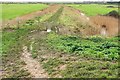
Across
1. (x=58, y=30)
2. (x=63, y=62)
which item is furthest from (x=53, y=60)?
(x=58, y=30)

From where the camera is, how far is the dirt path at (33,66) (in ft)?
58.9

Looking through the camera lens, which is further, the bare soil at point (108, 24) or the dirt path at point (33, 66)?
the bare soil at point (108, 24)

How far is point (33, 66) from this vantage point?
20.0 m

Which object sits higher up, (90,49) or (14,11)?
(90,49)

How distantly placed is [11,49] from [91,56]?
815 centimetres

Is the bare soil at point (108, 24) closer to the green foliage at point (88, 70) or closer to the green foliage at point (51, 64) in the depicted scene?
the green foliage at point (51, 64)

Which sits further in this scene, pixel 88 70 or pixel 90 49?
pixel 90 49

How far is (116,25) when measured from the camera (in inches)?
1812

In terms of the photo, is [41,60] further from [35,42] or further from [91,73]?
[35,42]

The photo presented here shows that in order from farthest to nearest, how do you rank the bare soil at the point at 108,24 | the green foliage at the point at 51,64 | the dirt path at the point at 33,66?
the bare soil at the point at 108,24
the green foliage at the point at 51,64
the dirt path at the point at 33,66

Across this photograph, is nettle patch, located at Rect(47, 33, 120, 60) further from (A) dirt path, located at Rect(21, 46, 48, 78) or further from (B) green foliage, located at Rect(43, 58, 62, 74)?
(A) dirt path, located at Rect(21, 46, 48, 78)

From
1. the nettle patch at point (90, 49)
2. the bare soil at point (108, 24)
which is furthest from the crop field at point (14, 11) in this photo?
the nettle patch at point (90, 49)

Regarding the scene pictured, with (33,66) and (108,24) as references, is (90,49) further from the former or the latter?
(108,24)

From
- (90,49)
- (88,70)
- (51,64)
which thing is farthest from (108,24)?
(88,70)
